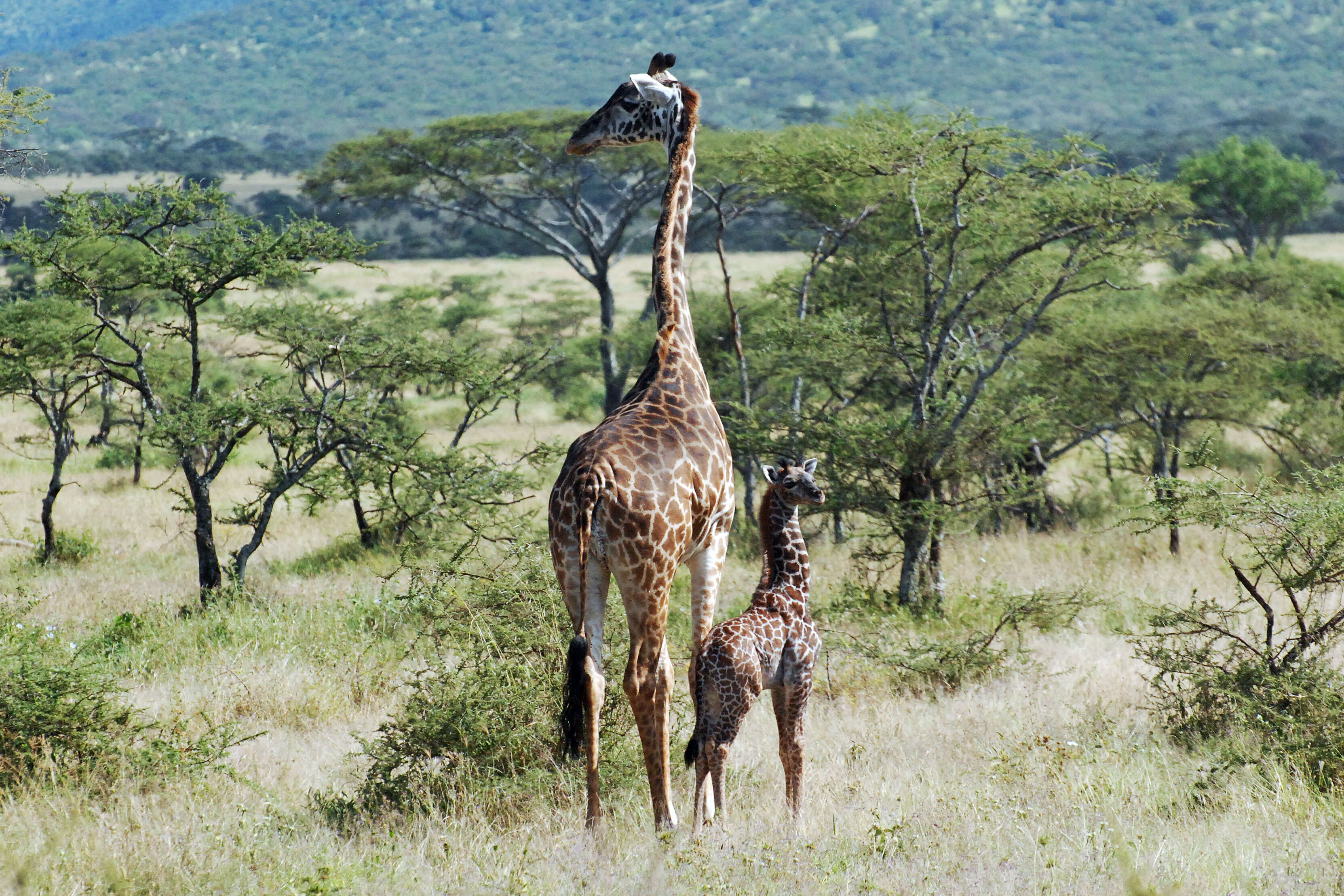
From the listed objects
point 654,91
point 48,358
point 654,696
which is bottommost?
point 48,358

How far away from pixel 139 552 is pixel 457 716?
10.6m

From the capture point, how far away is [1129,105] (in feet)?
502

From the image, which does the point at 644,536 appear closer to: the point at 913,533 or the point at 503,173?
the point at 913,533

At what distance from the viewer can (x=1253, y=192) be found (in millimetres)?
42031

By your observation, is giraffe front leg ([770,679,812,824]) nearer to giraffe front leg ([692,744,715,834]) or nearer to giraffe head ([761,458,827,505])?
giraffe front leg ([692,744,715,834])

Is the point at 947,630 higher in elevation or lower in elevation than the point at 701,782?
lower

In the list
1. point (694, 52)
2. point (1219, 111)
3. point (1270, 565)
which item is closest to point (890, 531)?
point (1270, 565)

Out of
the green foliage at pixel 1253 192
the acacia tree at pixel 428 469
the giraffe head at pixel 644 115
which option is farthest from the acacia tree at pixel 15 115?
the green foliage at pixel 1253 192

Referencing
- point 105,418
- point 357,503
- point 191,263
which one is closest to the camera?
point 191,263

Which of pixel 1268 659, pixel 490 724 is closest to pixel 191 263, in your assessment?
pixel 490 724

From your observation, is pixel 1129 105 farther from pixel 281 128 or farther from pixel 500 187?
pixel 500 187

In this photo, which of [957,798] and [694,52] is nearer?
[957,798]

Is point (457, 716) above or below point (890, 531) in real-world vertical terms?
above

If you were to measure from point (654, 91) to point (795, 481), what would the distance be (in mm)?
2255
